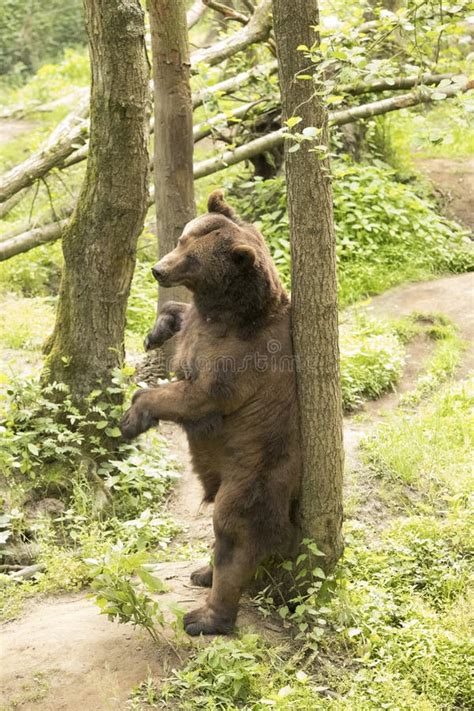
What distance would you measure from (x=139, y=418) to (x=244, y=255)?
1.15 meters

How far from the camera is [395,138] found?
573 inches

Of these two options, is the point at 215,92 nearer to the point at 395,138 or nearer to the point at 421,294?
the point at 421,294

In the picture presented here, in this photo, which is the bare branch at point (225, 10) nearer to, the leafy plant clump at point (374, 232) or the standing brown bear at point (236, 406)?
the leafy plant clump at point (374, 232)

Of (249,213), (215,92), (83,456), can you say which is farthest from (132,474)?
(249,213)

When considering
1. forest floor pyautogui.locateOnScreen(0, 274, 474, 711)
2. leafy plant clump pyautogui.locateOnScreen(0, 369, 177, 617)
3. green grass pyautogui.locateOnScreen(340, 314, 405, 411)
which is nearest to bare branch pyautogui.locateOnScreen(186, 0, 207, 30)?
green grass pyautogui.locateOnScreen(340, 314, 405, 411)

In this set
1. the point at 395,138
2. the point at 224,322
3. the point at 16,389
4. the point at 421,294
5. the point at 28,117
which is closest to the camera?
the point at 224,322

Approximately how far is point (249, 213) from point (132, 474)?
21.7 feet

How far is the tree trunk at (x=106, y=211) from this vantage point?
605 cm

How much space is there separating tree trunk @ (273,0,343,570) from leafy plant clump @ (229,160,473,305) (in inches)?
249

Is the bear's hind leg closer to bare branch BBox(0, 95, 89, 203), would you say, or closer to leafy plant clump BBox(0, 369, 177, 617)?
leafy plant clump BBox(0, 369, 177, 617)

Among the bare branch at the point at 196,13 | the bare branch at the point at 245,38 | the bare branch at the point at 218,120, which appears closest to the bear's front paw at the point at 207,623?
the bare branch at the point at 218,120

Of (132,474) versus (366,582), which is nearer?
(366,582)

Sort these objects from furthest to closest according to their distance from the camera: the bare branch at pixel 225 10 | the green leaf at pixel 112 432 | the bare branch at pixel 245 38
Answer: the bare branch at pixel 245 38 → the bare branch at pixel 225 10 → the green leaf at pixel 112 432

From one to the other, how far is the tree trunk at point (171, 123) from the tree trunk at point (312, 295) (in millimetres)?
3094
